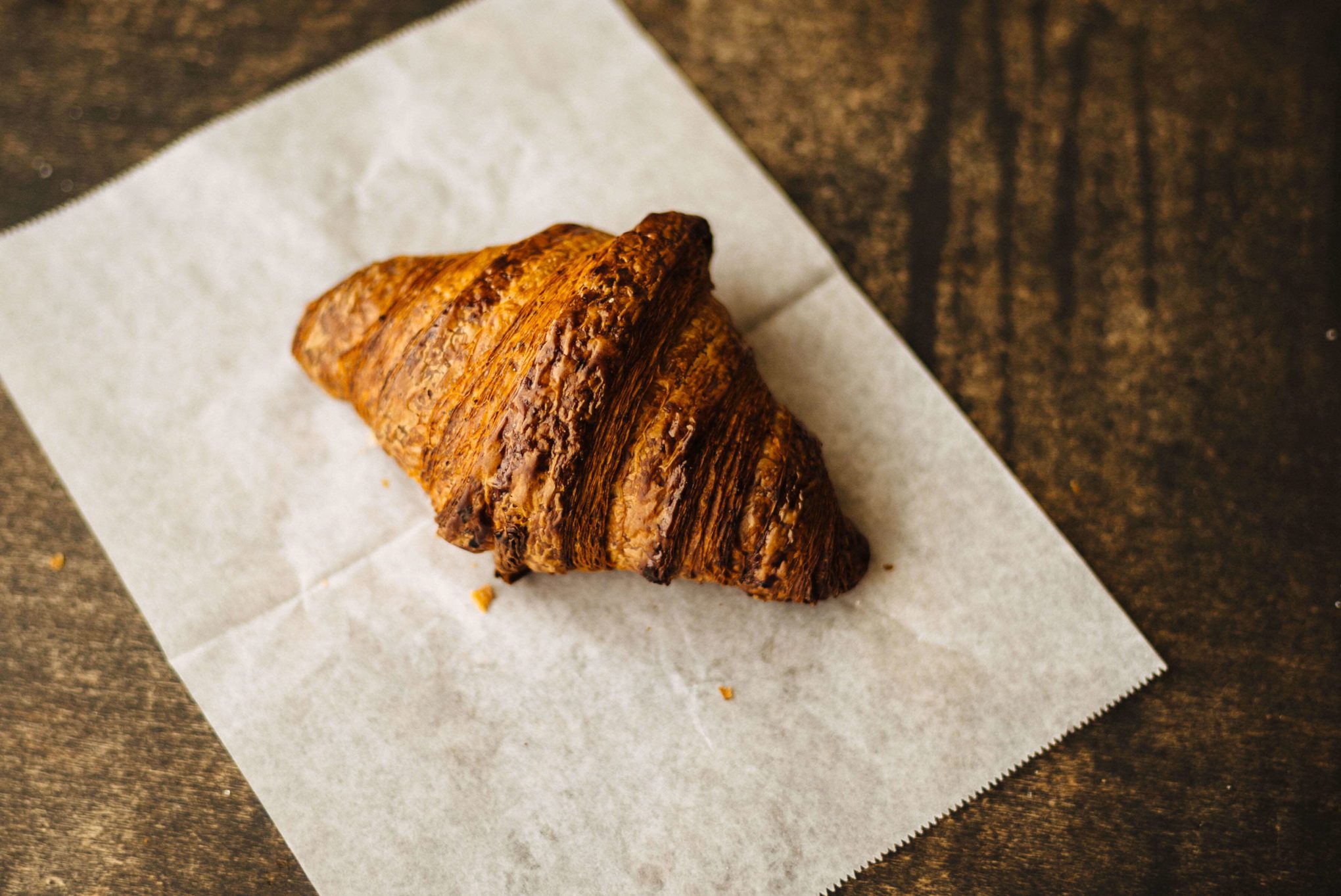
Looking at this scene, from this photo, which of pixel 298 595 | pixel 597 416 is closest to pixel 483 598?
pixel 298 595

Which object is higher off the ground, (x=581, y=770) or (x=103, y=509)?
(x=103, y=509)

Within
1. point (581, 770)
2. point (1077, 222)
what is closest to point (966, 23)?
point (1077, 222)

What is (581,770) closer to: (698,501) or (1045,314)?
(698,501)

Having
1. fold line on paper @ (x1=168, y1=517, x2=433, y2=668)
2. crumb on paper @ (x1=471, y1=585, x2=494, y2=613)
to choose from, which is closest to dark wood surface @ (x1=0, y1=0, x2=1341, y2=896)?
fold line on paper @ (x1=168, y1=517, x2=433, y2=668)

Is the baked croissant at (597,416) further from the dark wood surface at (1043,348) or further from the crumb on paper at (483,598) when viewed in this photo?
the dark wood surface at (1043,348)

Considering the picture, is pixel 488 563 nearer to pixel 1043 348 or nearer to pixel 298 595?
pixel 298 595

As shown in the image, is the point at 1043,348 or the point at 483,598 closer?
the point at 483,598
